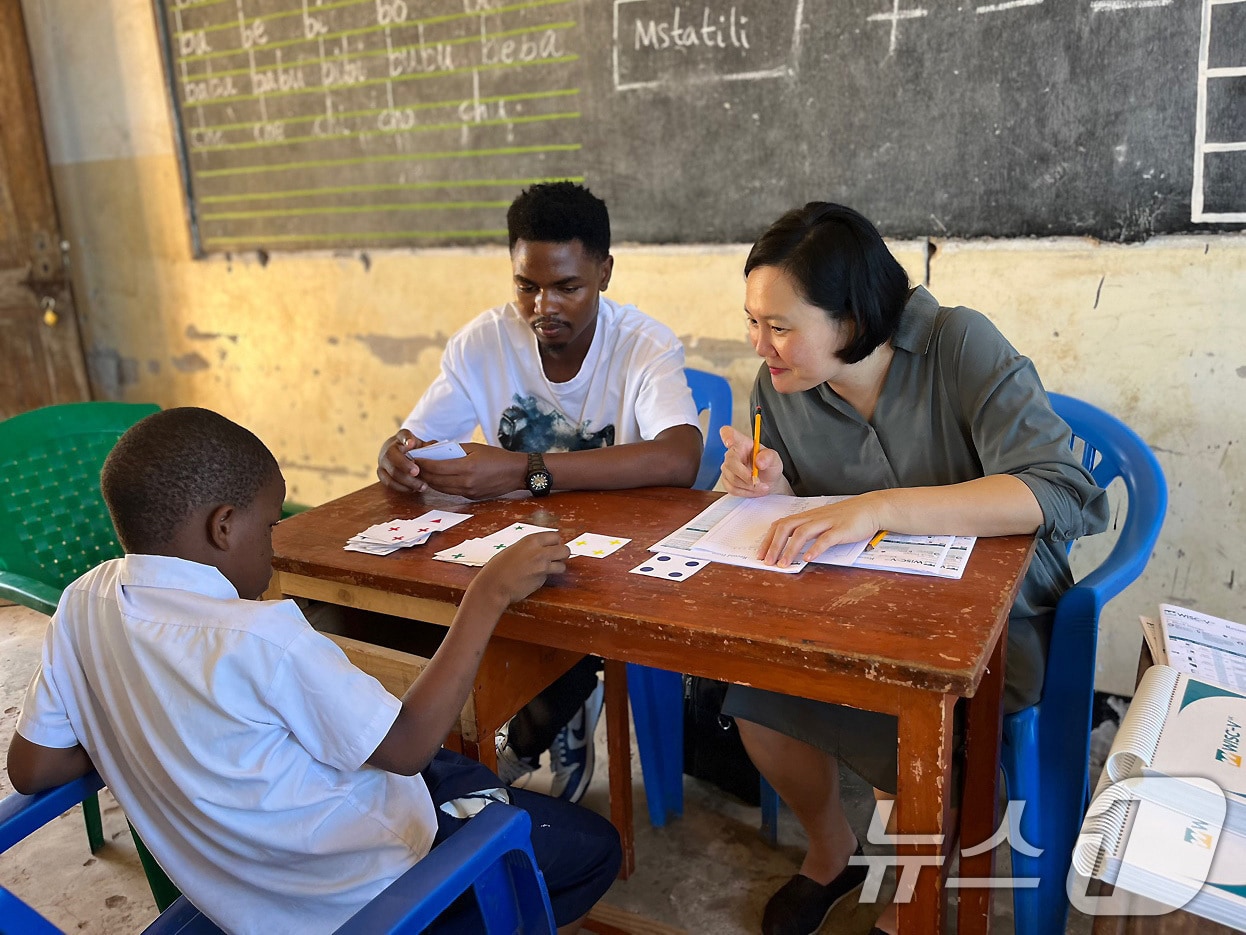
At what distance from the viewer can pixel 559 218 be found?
1.96m

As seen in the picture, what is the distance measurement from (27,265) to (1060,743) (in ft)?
15.0

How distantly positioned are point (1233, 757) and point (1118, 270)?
1506mm

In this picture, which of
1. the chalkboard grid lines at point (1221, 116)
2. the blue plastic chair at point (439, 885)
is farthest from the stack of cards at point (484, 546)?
the chalkboard grid lines at point (1221, 116)

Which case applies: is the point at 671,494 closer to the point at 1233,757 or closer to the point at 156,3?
the point at 1233,757

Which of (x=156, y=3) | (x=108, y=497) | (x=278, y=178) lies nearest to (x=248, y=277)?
(x=278, y=178)

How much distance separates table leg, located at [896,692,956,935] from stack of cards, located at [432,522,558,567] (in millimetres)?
662

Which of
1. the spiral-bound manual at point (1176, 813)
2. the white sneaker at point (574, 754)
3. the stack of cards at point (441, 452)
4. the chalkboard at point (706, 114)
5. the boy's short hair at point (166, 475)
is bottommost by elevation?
the white sneaker at point (574, 754)

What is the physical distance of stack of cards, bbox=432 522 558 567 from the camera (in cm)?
147

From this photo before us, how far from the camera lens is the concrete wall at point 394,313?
2219mm

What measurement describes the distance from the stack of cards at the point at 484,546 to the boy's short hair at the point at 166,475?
1.55 ft

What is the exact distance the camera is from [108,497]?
101 centimetres

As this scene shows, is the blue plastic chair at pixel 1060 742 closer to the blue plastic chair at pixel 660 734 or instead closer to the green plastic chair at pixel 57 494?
the blue plastic chair at pixel 660 734

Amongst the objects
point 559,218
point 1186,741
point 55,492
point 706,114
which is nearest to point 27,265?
point 55,492

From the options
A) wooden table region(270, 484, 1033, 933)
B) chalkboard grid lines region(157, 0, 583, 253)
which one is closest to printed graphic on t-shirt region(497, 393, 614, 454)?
wooden table region(270, 484, 1033, 933)
